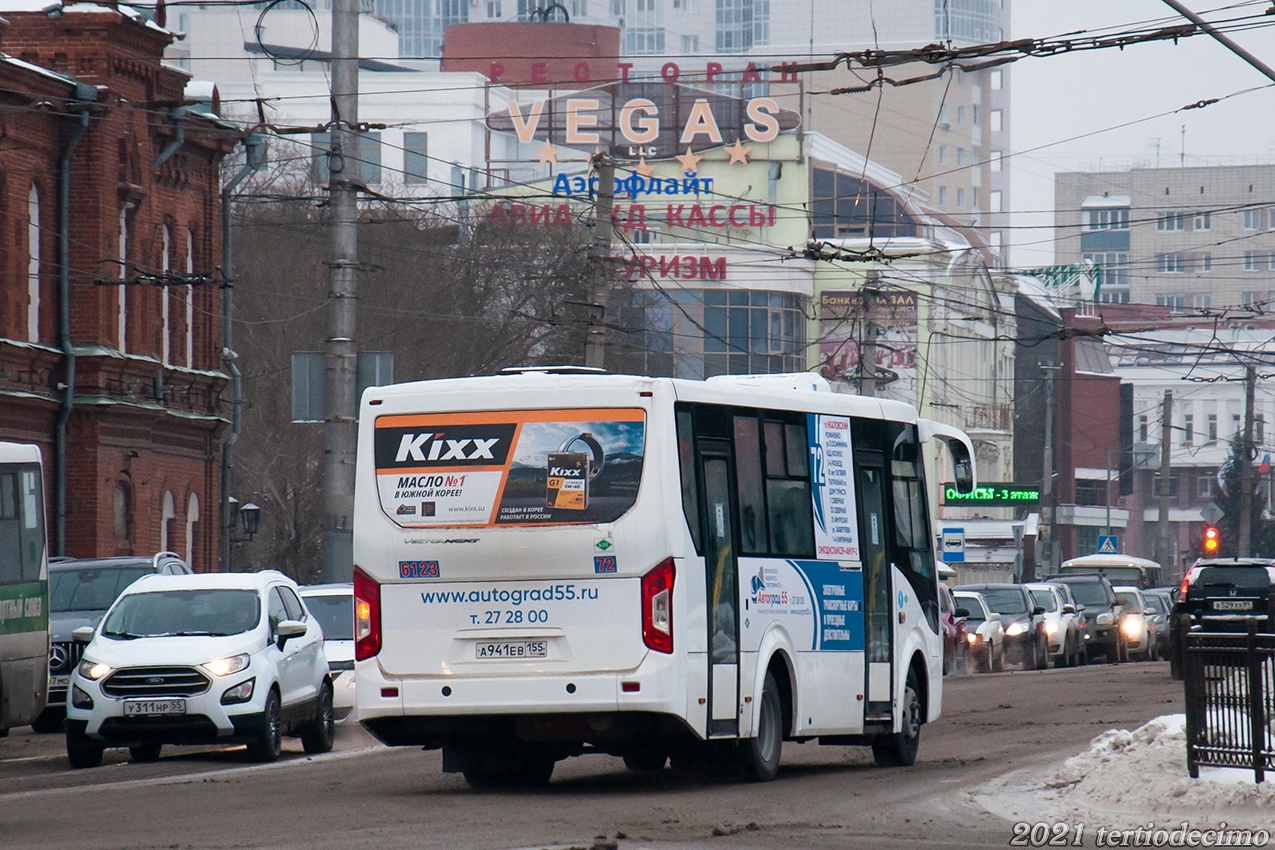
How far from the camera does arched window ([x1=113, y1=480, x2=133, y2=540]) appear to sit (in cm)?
3812

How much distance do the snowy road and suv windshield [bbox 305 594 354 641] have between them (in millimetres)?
3729

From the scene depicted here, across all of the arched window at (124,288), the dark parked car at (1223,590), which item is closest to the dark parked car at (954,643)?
the dark parked car at (1223,590)

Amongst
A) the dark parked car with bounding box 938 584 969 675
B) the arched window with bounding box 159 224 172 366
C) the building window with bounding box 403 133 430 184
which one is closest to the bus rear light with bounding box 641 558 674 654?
the dark parked car with bounding box 938 584 969 675

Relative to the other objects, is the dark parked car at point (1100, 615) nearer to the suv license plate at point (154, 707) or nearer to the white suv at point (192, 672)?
the white suv at point (192, 672)

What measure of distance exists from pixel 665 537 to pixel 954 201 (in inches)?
6054

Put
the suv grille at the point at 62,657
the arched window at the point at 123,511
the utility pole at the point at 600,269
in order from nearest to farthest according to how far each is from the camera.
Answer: the suv grille at the point at 62,657
the utility pole at the point at 600,269
the arched window at the point at 123,511

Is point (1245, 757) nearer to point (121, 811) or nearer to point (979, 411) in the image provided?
point (121, 811)

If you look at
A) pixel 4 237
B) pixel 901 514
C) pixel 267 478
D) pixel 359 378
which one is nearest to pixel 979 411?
pixel 267 478

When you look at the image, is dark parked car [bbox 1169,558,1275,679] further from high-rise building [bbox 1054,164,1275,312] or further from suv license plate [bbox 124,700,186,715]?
high-rise building [bbox 1054,164,1275,312]

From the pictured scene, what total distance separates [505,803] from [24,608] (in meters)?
6.95

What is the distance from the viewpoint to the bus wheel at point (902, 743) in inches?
636

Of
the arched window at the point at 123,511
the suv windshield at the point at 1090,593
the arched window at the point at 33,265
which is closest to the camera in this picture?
the arched window at the point at 33,265

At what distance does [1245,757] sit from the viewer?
40.1ft

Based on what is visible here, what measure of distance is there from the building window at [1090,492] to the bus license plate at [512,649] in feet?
342
